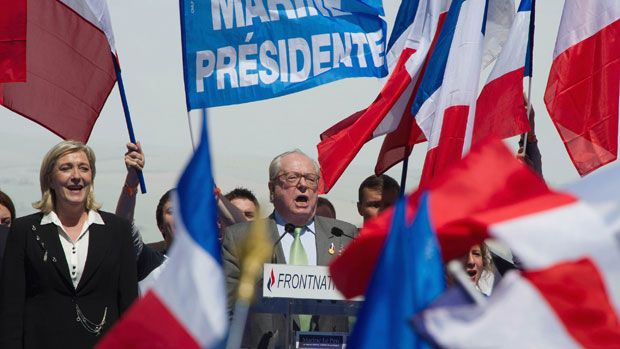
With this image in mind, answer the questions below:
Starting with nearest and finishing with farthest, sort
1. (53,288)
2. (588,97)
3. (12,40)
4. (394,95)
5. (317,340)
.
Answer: (317,340)
(53,288)
(12,40)
(588,97)
(394,95)

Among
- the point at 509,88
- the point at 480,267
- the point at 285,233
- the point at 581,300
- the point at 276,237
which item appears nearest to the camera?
the point at 581,300

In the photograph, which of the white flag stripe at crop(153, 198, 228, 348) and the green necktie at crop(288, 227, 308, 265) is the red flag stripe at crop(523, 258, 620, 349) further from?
the green necktie at crop(288, 227, 308, 265)

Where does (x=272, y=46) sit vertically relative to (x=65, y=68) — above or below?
above

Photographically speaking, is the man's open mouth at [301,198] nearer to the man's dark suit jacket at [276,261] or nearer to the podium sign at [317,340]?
the man's dark suit jacket at [276,261]

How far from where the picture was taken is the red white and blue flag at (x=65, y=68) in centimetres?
897

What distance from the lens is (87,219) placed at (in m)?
7.54

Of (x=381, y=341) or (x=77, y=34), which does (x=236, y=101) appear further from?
(x=381, y=341)

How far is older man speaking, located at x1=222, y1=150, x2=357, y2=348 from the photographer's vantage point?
692 centimetres

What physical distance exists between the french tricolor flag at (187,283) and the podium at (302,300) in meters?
1.74

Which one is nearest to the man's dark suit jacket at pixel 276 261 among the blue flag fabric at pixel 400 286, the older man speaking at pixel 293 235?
the older man speaking at pixel 293 235

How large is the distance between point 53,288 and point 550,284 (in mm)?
3325

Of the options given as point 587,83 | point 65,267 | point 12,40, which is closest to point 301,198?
point 65,267

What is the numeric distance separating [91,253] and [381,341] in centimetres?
307

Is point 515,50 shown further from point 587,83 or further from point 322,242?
point 322,242
